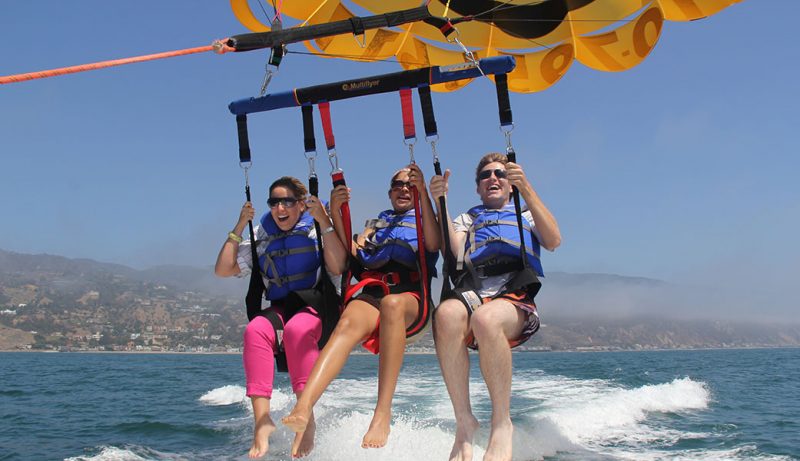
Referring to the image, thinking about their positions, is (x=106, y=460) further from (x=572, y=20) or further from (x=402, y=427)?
(x=572, y=20)

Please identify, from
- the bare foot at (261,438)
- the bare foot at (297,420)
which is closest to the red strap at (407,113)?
the bare foot at (297,420)

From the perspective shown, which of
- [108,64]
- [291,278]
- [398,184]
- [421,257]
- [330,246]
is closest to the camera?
[108,64]

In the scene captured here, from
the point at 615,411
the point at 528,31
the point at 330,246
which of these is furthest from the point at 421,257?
the point at 615,411

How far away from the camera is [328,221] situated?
4586 millimetres

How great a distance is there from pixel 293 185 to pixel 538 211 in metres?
1.88

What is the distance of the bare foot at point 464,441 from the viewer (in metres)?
3.93

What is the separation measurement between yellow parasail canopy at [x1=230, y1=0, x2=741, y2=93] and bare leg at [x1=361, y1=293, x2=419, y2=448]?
2.31 metres

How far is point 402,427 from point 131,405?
11.9 metres

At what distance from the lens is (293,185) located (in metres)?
5.00

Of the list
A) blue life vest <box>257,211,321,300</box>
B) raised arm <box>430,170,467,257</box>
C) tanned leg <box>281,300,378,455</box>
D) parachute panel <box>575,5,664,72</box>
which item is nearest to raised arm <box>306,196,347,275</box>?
blue life vest <box>257,211,321,300</box>

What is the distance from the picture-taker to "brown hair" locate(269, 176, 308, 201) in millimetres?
4980

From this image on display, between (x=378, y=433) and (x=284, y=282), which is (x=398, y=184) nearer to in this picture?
(x=284, y=282)

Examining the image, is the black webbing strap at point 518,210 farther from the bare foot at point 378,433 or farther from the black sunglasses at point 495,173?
the bare foot at point 378,433

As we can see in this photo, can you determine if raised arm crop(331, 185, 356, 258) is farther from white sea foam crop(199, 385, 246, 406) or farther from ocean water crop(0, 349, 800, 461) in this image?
white sea foam crop(199, 385, 246, 406)
